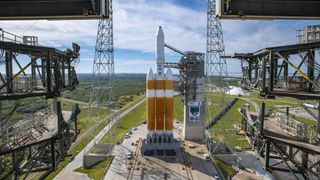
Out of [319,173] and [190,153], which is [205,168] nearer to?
[190,153]

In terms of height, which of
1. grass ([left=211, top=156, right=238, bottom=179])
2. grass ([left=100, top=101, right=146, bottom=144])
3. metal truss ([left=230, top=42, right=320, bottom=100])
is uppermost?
metal truss ([left=230, top=42, right=320, bottom=100])

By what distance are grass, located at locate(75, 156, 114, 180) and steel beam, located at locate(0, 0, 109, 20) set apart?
18.0 meters

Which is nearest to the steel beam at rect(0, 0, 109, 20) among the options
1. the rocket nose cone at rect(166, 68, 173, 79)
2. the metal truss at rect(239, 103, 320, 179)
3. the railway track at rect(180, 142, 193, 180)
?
the metal truss at rect(239, 103, 320, 179)

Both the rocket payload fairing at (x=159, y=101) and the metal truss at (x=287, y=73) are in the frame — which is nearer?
the metal truss at (x=287, y=73)

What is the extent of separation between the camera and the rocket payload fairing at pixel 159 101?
33.9m

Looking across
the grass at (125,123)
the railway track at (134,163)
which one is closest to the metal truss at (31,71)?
the railway track at (134,163)

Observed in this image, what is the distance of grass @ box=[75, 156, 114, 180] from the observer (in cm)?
2628

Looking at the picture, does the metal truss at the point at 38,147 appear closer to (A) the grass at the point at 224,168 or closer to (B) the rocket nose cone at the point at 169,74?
(A) the grass at the point at 224,168

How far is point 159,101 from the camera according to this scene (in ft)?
112

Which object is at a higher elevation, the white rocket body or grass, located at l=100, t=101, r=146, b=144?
the white rocket body

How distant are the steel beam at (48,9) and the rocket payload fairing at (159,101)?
68.7 ft

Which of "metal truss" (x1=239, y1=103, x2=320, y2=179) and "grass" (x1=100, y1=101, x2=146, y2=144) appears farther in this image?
"grass" (x1=100, y1=101, x2=146, y2=144)

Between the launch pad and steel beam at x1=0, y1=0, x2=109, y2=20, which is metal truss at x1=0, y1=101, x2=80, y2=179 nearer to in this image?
steel beam at x1=0, y1=0, x2=109, y2=20

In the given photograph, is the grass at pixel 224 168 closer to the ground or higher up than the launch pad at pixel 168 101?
closer to the ground
